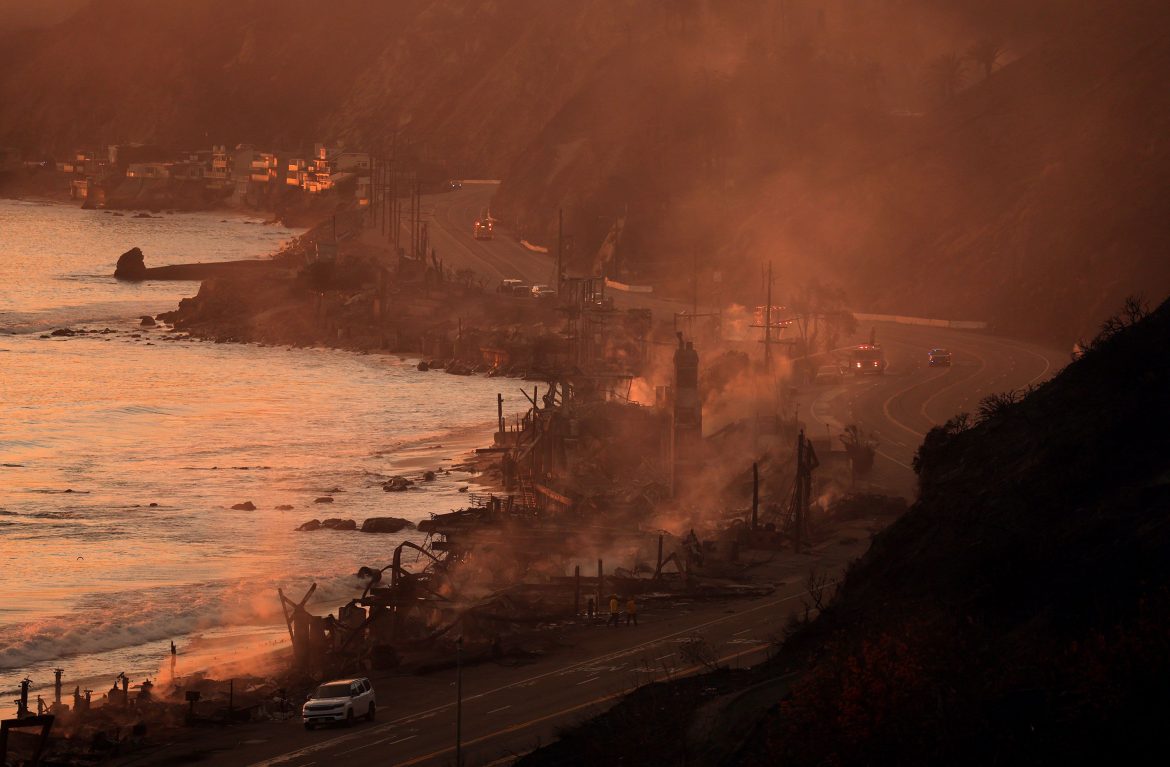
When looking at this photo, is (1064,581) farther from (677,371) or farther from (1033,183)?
(1033,183)

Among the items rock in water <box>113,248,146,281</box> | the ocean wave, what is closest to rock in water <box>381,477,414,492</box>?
the ocean wave

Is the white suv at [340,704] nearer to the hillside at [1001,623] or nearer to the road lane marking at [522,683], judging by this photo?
the road lane marking at [522,683]

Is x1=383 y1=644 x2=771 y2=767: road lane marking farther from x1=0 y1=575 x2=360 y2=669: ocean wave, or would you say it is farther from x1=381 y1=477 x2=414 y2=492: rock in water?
x1=381 y1=477 x2=414 y2=492: rock in water

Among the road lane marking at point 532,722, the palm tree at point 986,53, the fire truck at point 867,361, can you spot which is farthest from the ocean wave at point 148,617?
the palm tree at point 986,53

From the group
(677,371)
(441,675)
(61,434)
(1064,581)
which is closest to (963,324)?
(677,371)

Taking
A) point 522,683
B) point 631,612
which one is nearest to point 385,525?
point 631,612

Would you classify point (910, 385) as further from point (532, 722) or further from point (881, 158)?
point (881, 158)
